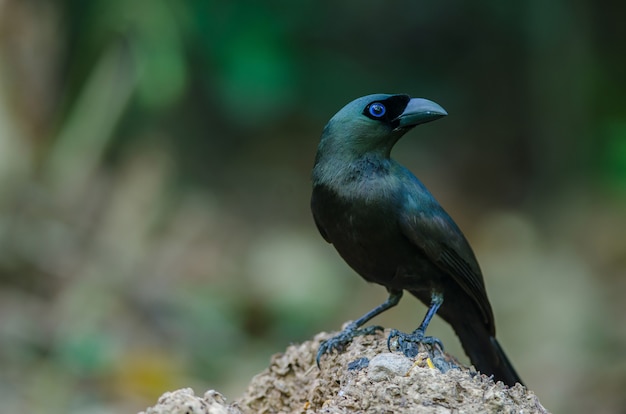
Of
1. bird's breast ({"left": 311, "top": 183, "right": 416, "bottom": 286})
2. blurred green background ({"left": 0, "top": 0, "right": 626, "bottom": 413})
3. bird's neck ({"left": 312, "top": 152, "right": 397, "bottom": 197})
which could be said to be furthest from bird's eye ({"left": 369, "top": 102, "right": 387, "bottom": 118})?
blurred green background ({"left": 0, "top": 0, "right": 626, "bottom": 413})

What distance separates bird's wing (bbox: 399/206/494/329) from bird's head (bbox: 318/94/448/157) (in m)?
0.36

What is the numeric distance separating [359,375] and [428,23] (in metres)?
8.62

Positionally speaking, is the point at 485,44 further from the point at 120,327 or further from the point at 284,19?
the point at 120,327

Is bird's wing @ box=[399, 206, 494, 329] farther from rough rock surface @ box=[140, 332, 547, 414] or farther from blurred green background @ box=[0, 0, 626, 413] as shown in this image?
blurred green background @ box=[0, 0, 626, 413]

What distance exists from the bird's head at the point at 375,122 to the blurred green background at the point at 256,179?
3.75 meters

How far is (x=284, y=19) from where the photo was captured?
34.7 feet

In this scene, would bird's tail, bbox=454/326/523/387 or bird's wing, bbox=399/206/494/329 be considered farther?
bird's tail, bbox=454/326/523/387

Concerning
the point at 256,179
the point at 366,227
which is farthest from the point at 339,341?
the point at 256,179

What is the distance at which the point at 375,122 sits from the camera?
4.32m

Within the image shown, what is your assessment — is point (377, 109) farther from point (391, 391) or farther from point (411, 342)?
point (391, 391)

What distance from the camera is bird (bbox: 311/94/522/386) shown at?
4.18 m

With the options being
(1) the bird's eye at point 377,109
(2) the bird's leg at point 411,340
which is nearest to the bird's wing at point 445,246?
(2) the bird's leg at point 411,340

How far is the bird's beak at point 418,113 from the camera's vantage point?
4.30m

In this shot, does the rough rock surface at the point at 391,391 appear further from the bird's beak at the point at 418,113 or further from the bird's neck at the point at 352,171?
the bird's beak at the point at 418,113
